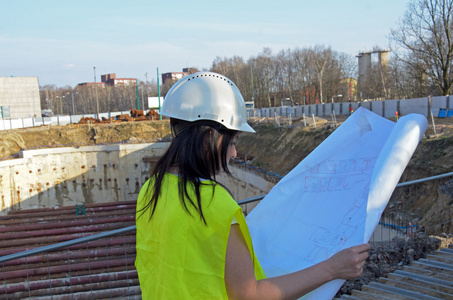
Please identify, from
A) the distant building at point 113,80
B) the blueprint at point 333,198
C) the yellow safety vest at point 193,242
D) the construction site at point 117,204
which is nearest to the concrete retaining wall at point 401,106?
the construction site at point 117,204

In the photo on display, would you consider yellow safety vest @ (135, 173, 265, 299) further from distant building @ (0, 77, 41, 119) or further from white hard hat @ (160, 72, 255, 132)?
distant building @ (0, 77, 41, 119)

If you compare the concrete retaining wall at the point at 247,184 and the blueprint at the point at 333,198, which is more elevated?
the blueprint at the point at 333,198

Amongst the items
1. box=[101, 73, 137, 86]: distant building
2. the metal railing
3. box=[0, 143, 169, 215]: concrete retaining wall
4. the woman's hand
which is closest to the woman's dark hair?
the woman's hand

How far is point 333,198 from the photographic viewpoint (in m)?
1.98

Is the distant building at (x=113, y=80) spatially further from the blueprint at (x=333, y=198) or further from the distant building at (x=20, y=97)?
the blueprint at (x=333, y=198)

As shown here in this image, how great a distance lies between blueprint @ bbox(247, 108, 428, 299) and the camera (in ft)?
5.78

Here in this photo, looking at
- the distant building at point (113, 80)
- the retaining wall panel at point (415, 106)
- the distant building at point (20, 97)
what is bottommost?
the retaining wall panel at point (415, 106)

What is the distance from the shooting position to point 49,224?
50.9 feet

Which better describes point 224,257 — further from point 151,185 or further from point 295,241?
Answer: point 295,241

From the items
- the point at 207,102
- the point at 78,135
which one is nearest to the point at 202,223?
the point at 207,102

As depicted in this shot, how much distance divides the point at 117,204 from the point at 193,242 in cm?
1975

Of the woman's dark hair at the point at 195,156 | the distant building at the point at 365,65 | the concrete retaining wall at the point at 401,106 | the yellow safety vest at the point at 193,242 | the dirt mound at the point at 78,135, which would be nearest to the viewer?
the yellow safety vest at the point at 193,242

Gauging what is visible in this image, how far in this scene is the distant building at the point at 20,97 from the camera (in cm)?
6109

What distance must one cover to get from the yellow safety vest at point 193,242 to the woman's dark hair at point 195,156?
3 centimetres
